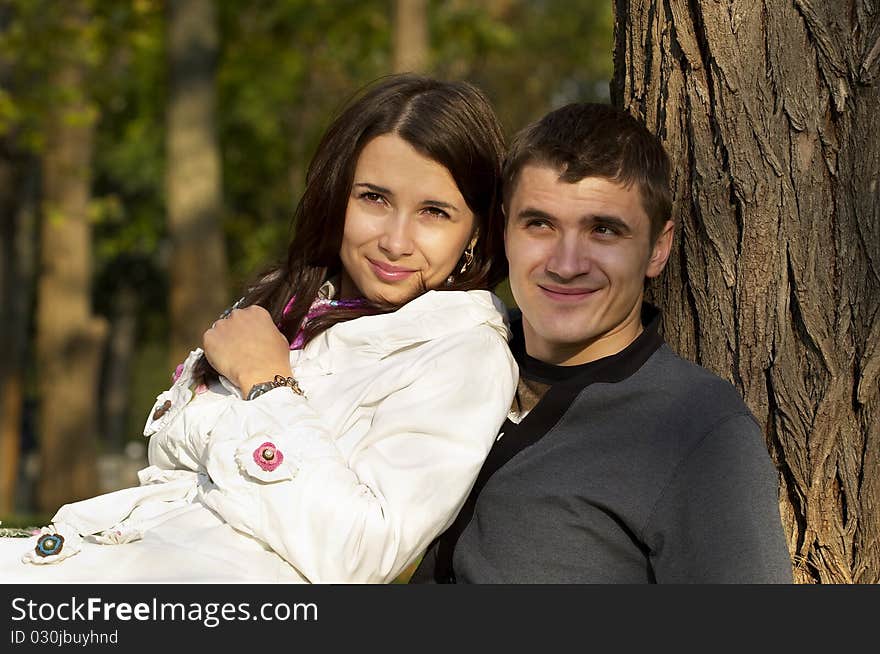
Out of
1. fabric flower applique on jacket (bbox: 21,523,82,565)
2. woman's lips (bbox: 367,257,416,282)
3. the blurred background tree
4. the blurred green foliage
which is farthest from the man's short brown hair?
the blurred green foliage

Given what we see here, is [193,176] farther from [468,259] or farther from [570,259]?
[570,259]

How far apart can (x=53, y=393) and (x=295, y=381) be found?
13.6m

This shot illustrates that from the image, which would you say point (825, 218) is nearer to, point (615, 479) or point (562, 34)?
point (615, 479)

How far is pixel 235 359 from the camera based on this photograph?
325cm

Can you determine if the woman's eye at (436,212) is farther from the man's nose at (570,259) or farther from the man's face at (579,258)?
the man's nose at (570,259)

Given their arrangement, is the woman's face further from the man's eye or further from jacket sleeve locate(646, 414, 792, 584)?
jacket sleeve locate(646, 414, 792, 584)

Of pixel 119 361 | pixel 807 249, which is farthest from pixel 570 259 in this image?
pixel 119 361

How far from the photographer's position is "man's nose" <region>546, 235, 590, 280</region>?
310cm

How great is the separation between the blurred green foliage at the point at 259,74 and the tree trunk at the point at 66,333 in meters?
0.43

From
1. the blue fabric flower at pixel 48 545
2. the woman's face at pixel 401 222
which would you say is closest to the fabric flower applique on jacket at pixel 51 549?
the blue fabric flower at pixel 48 545

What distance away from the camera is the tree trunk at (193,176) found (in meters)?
10.6
